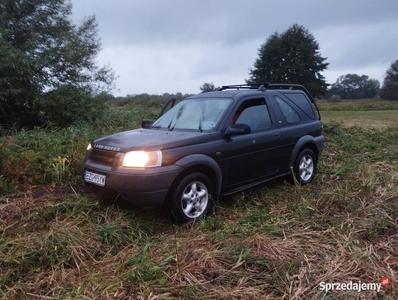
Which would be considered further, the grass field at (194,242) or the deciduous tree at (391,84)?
the deciduous tree at (391,84)

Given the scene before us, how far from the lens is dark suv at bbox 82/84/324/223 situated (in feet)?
13.9

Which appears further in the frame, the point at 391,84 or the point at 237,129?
the point at 391,84

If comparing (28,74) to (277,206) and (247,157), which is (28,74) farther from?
(277,206)

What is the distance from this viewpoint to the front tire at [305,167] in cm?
610

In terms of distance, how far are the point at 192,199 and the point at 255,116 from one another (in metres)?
1.75

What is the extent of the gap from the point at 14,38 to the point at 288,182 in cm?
895

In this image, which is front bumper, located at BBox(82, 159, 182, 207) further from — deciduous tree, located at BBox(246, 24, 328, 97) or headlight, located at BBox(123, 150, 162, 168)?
deciduous tree, located at BBox(246, 24, 328, 97)

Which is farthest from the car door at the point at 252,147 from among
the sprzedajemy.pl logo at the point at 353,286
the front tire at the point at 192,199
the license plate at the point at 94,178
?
the sprzedajemy.pl logo at the point at 353,286

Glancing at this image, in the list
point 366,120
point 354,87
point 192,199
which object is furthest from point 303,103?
point 354,87

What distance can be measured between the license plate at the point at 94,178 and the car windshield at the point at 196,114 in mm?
1322

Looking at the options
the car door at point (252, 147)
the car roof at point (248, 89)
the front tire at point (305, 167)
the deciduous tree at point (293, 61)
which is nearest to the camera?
the car door at point (252, 147)

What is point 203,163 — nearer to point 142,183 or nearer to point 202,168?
point 202,168

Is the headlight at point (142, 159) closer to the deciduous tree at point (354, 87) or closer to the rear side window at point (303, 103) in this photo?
the rear side window at point (303, 103)

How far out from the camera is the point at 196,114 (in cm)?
534
